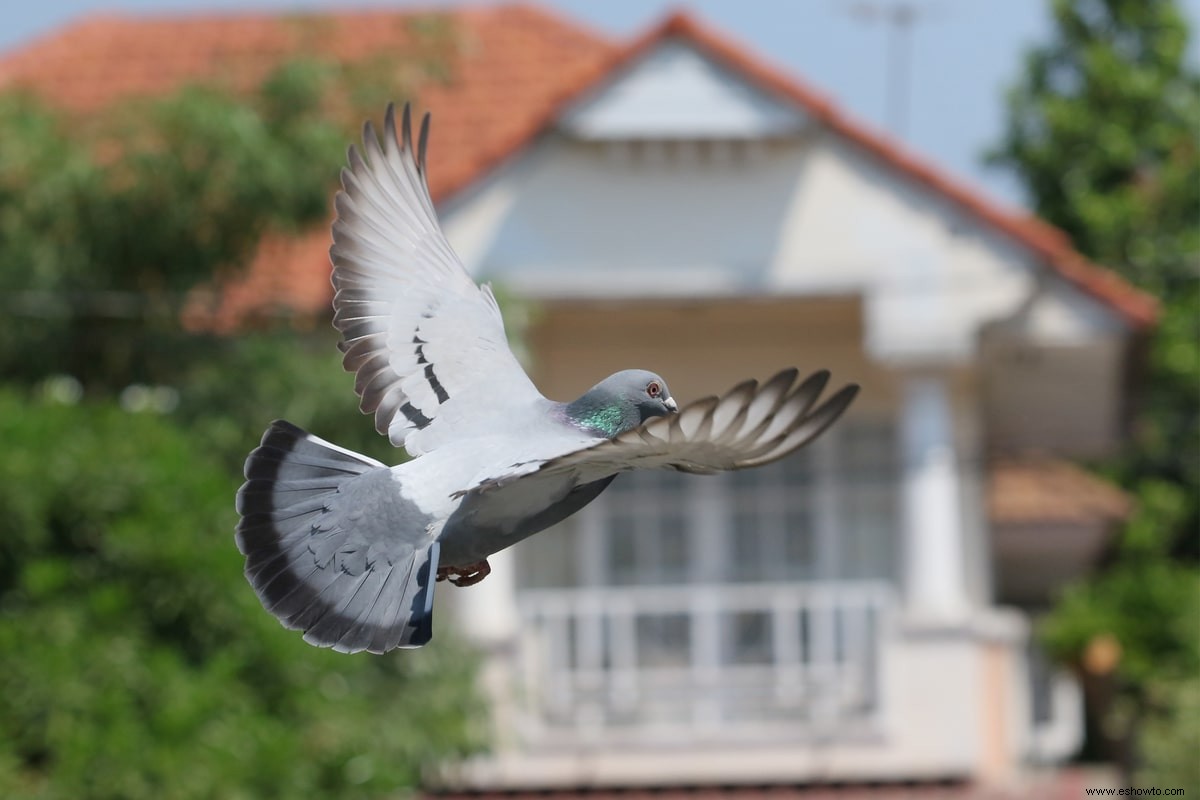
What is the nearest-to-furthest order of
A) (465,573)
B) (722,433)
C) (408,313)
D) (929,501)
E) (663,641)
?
(722,433) → (465,573) → (408,313) → (929,501) → (663,641)

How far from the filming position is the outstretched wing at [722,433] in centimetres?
256

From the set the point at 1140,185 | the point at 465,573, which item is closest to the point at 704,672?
the point at 1140,185

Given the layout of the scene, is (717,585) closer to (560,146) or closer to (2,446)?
(560,146)

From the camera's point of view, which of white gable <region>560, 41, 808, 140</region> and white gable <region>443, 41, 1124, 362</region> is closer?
white gable <region>560, 41, 808, 140</region>

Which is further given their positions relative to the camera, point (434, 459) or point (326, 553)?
point (434, 459)

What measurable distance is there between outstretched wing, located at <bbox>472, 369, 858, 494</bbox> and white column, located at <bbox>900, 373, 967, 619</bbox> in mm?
10327

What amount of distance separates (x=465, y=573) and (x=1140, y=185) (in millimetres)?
16472

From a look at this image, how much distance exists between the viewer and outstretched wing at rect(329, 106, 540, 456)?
10.6 feet

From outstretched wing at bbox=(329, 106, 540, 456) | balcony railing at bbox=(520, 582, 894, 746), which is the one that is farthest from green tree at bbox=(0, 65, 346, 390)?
outstretched wing at bbox=(329, 106, 540, 456)

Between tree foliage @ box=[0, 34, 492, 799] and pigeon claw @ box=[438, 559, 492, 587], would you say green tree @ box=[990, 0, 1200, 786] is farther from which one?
pigeon claw @ box=[438, 559, 492, 587]

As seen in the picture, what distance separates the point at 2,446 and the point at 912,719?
234 inches

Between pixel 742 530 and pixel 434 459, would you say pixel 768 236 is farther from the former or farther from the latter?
pixel 434 459

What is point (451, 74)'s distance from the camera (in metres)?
11.5

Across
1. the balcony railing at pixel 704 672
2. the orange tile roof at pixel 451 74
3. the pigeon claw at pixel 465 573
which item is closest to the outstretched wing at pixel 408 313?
the pigeon claw at pixel 465 573
